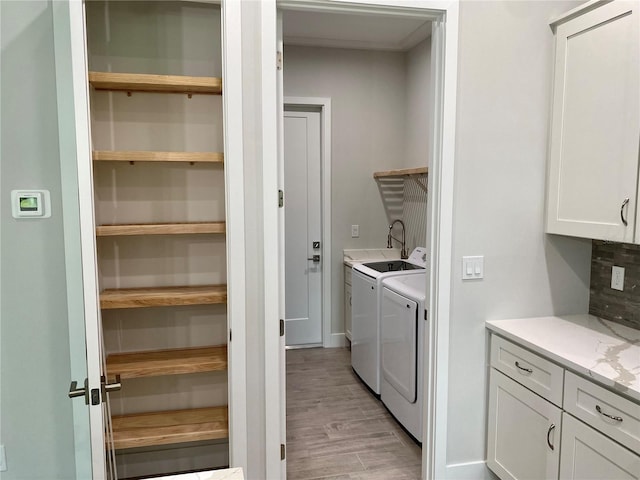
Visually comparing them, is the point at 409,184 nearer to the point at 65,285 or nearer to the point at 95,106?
the point at 95,106

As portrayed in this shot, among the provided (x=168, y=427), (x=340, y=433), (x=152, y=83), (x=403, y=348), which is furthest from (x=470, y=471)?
(x=152, y=83)

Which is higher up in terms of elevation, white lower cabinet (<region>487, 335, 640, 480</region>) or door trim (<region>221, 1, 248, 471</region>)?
door trim (<region>221, 1, 248, 471</region>)

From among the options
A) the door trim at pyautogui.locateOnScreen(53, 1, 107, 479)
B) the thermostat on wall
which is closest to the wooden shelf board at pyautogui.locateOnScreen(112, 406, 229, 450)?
the door trim at pyautogui.locateOnScreen(53, 1, 107, 479)

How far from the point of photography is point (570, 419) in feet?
5.77

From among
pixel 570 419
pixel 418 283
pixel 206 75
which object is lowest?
pixel 570 419

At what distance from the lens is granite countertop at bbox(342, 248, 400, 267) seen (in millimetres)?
4334

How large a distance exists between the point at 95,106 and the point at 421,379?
227 centimetres

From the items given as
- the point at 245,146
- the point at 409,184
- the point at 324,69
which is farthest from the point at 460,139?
the point at 324,69

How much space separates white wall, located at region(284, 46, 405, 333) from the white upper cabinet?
2330mm

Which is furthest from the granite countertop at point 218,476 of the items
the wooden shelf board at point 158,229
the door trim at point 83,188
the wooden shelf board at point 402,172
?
the wooden shelf board at point 402,172

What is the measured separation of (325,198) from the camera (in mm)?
4352

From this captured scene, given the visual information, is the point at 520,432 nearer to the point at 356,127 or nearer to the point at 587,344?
the point at 587,344

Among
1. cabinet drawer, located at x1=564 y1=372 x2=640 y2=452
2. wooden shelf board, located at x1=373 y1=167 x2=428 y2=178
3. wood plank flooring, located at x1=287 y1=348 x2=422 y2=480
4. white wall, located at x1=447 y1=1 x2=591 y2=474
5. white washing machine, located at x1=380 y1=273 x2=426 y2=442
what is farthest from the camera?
wooden shelf board, located at x1=373 y1=167 x2=428 y2=178

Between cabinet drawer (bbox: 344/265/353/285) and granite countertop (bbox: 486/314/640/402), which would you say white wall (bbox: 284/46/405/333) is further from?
granite countertop (bbox: 486/314/640/402)
